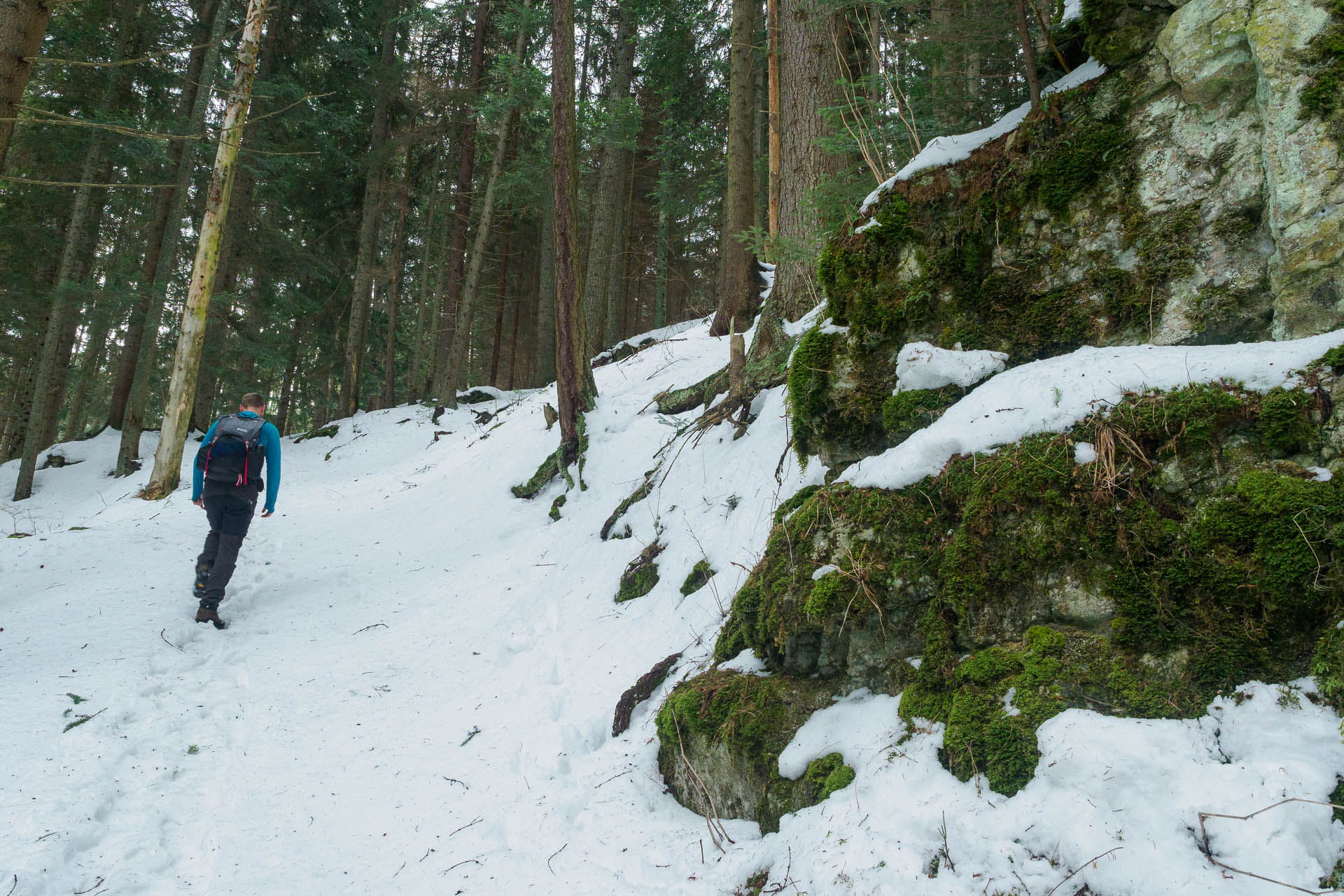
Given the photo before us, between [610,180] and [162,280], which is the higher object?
[610,180]

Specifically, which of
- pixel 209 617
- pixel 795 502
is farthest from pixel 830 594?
pixel 209 617

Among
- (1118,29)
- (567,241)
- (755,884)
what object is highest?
(1118,29)

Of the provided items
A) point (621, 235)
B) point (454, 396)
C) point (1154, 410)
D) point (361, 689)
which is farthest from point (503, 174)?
point (1154, 410)

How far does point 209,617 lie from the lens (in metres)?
5.71

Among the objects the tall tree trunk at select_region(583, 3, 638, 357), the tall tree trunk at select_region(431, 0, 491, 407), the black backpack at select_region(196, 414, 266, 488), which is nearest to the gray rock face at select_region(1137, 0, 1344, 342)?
the black backpack at select_region(196, 414, 266, 488)

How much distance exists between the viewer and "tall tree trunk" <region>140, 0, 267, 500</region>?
8.99 m

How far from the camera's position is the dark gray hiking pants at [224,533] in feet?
19.3

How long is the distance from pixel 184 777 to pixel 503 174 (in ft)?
49.1

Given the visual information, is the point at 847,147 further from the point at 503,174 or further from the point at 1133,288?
the point at 503,174

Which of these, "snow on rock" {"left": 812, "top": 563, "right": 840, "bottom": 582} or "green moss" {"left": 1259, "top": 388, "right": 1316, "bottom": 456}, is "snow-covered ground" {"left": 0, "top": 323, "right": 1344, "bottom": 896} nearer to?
"green moss" {"left": 1259, "top": 388, "right": 1316, "bottom": 456}

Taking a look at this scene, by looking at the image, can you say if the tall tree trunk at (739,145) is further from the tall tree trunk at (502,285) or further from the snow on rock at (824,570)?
the tall tree trunk at (502,285)

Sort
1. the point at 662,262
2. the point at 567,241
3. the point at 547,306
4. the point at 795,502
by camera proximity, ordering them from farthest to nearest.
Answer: the point at 662,262
the point at 547,306
the point at 567,241
the point at 795,502

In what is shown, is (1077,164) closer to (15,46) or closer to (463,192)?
(15,46)

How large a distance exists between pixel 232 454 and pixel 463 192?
513 inches
